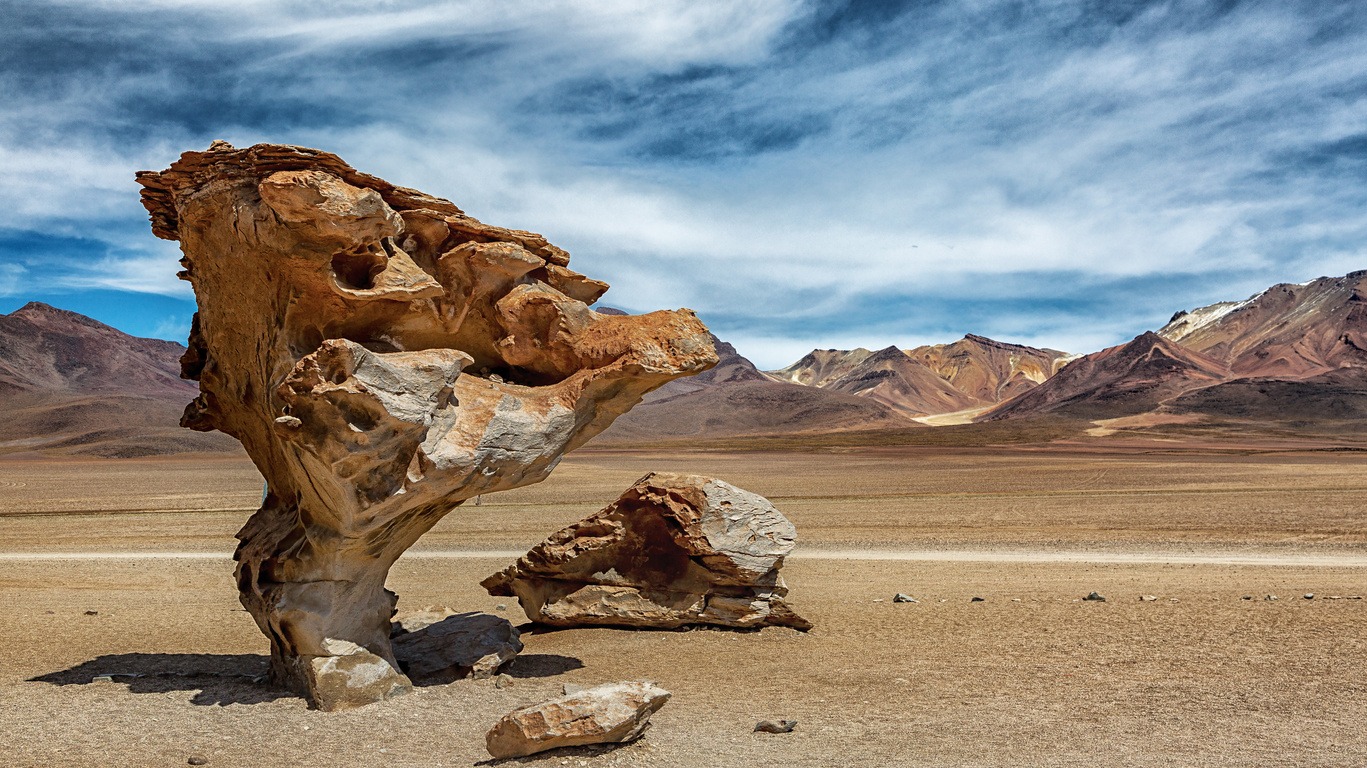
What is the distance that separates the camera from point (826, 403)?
500ft

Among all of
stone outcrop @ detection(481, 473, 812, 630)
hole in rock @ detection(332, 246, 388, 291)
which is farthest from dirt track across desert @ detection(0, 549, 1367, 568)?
hole in rock @ detection(332, 246, 388, 291)

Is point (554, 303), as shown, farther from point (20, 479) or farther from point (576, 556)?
point (20, 479)

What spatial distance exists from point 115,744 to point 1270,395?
425 feet

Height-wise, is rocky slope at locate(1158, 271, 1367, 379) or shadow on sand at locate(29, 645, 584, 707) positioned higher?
rocky slope at locate(1158, 271, 1367, 379)

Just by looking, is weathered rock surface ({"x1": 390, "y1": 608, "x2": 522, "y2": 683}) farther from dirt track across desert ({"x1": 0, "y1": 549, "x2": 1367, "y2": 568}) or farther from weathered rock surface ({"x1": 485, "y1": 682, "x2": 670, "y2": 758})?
dirt track across desert ({"x1": 0, "y1": 549, "x2": 1367, "y2": 568})

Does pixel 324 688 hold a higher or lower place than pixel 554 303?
lower

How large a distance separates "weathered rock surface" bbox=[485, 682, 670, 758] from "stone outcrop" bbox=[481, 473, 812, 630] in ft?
15.1

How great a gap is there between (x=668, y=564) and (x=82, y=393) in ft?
598

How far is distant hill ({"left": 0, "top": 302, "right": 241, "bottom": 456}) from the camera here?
95.9 meters

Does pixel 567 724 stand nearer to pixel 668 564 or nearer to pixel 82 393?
pixel 668 564

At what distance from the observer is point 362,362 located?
765 centimetres

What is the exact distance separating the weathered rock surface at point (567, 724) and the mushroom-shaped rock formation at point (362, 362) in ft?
7.50

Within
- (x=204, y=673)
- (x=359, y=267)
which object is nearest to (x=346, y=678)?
(x=204, y=673)

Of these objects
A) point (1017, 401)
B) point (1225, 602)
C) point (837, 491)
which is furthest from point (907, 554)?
point (1017, 401)
